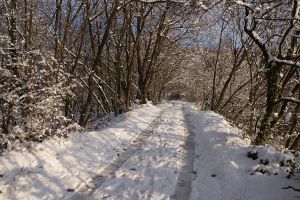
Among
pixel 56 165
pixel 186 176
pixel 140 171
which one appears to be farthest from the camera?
pixel 140 171

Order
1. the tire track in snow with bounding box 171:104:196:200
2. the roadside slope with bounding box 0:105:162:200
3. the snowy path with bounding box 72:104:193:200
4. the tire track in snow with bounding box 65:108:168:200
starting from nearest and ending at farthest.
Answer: the roadside slope with bounding box 0:105:162:200 → the tire track in snow with bounding box 65:108:168:200 → the snowy path with bounding box 72:104:193:200 → the tire track in snow with bounding box 171:104:196:200

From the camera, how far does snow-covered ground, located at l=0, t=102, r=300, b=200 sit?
Result: 7.43m

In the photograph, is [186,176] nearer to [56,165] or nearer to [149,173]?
[149,173]

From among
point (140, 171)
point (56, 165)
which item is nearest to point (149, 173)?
→ point (140, 171)

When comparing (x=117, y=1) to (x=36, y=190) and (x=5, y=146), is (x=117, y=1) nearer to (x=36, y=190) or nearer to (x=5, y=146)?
(x=5, y=146)

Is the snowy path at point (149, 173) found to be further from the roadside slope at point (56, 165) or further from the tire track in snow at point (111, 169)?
the roadside slope at point (56, 165)

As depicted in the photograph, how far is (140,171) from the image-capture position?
29.8 ft

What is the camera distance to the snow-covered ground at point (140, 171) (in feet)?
24.4

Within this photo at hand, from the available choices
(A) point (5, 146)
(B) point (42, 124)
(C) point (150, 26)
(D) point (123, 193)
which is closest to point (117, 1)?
(B) point (42, 124)

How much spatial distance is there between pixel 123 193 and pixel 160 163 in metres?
2.46

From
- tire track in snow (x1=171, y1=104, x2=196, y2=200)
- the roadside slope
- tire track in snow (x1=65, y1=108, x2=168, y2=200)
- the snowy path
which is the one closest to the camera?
the roadside slope

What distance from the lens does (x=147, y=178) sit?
28.2ft

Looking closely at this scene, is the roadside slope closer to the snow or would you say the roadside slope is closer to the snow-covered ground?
the snow-covered ground

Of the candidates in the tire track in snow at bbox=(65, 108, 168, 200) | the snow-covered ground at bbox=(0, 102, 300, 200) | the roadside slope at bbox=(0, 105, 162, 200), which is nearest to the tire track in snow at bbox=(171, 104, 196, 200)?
the snow-covered ground at bbox=(0, 102, 300, 200)
